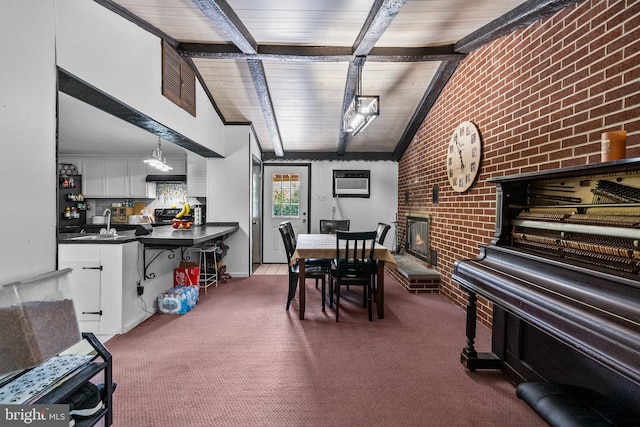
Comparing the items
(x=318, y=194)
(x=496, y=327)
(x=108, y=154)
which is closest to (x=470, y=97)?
(x=496, y=327)

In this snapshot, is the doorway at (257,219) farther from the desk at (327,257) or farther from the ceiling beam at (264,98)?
the desk at (327,257)

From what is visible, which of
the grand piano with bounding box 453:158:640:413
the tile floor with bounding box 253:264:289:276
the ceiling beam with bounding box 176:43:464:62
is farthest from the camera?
the tile floor with bounding box 253:264:289:276

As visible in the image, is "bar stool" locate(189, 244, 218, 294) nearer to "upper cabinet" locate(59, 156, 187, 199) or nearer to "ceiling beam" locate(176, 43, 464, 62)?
"upper cabinet" locate(59, 156, 187, 199)

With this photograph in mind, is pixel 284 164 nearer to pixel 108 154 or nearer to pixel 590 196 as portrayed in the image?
pixel 108 154

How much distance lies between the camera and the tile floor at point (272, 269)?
5.01 metres

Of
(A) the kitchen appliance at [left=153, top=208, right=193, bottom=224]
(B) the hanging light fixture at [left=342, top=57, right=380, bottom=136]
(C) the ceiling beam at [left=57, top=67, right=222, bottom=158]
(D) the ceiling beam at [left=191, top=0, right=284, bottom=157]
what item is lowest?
(A) the kitchen appliance at [left=153, top=208, right=193, bottom=224]

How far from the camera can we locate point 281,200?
5871 millimetres

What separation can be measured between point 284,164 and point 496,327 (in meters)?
4.61

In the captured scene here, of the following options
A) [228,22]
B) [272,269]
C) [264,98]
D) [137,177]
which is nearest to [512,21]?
[228,22]

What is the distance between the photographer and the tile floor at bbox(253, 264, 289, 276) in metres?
5.01

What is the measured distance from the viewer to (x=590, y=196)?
4.70 ft

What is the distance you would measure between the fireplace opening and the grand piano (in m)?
2.16

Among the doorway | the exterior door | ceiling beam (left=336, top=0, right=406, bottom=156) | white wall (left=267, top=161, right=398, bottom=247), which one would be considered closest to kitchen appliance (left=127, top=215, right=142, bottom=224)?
the doorway

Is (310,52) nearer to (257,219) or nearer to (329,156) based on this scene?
(329,156)
